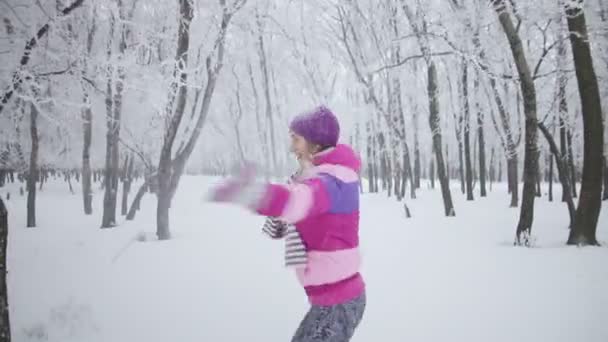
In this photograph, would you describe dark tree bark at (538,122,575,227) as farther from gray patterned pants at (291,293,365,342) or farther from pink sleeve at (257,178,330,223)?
pink sleeve at (257,178,330,223)

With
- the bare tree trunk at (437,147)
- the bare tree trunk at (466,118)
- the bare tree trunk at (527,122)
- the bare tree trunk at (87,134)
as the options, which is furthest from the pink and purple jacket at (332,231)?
the bare tree trunk at (466,118)

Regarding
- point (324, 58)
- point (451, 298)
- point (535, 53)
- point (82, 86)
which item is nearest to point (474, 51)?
point (535, 53)

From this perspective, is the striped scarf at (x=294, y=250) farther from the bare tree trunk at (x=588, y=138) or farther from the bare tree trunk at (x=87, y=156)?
the bare tree trunk at (x=87, y=156)

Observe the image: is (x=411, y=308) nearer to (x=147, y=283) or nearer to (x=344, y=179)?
(x=344, y=179)

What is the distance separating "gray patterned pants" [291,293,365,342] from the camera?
77.0 inches

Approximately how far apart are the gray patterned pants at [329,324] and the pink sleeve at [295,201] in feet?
1.81

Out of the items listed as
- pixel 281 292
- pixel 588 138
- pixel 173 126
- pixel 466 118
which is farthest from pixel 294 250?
pixel 466 118

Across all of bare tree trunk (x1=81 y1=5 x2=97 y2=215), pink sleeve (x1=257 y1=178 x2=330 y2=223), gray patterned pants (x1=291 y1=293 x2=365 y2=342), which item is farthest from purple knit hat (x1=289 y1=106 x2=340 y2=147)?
bare tree trunk (x1=81 y1=5 x2=97 y2=215)

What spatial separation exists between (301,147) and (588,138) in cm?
734

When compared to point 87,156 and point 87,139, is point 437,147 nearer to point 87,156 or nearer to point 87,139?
point 87,139

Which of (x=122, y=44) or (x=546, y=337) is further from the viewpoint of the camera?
(x=122, y=44)

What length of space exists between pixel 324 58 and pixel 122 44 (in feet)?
50.4

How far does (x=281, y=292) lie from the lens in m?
5.31

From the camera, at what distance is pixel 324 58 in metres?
24.5
